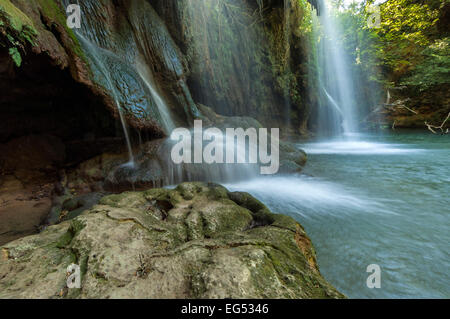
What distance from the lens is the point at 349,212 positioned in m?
2.95

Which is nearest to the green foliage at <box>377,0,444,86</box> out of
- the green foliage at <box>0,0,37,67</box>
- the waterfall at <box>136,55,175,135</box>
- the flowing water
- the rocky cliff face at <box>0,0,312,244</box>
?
the flowing water

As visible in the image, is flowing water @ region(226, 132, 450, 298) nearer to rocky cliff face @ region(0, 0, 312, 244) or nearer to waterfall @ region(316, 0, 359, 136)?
rocky cliff face @ region(0, 0, 312, 244)

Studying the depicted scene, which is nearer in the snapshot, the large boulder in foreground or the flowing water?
the large boulder in foreground

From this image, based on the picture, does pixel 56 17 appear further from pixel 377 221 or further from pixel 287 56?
pixel 287 56

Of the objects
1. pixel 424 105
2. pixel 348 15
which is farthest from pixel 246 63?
pixel 424 105

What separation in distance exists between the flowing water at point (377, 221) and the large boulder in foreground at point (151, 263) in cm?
79

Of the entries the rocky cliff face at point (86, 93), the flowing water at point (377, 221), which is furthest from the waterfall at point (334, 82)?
the rocky cliff face at point (86, 93)

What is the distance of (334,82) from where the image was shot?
60.8 ft

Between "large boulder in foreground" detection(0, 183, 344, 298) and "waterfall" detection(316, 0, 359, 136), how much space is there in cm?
1701

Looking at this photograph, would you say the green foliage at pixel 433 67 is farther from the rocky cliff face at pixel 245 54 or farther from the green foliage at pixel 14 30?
the green foliage at pixel 14 30

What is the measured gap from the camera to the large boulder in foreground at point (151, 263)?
89 centimetres

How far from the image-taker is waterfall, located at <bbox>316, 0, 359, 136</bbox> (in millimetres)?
16328
